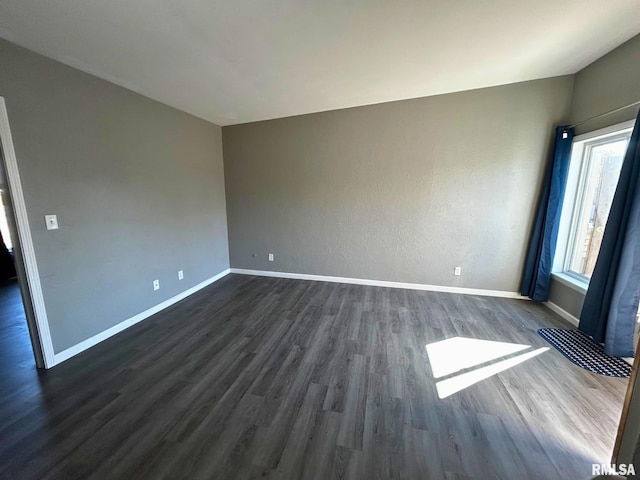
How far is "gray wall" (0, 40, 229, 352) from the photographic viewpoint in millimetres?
1955

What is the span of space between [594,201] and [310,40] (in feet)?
11.5

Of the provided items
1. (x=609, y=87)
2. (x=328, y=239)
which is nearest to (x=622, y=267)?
(x=609, y=87)

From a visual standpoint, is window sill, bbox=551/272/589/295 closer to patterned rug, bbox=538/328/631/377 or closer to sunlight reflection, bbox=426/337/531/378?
patterned rug, bbox=538/328/631/377

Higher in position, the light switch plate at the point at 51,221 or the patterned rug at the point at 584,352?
the light switch plate at the point at 51,221

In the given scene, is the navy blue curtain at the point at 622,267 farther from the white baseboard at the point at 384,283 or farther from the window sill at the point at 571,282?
the white baseboard at the point at 384,283

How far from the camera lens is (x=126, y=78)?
7.86 ft

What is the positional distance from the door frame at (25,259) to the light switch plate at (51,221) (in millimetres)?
130

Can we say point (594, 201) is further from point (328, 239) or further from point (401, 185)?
point (328, 239)

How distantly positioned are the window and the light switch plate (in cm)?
514

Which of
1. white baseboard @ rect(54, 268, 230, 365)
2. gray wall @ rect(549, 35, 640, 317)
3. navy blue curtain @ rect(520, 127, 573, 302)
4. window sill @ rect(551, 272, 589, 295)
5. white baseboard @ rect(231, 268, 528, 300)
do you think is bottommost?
white baseboard @ rect(54, 268, 230, 365)

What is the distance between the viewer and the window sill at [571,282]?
2689 millimetres

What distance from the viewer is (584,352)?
90.6 inches

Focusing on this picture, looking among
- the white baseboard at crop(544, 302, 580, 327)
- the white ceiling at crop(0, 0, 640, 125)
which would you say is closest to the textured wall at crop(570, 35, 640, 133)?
the white ceiling at crop(0, 0, 640, 125)

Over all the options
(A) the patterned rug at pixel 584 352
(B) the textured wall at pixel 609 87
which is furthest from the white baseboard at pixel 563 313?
(B) the textured wall at pixel 609 87
